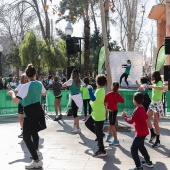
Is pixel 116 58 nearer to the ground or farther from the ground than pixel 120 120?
farther from the ground

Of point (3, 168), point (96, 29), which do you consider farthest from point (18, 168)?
point (96, 29)

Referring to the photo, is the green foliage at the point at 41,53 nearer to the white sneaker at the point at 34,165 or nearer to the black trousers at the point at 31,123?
the black trousers at the point at 31,123

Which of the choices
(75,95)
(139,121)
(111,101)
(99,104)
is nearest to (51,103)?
(75,95)

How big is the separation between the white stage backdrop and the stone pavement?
1195cm

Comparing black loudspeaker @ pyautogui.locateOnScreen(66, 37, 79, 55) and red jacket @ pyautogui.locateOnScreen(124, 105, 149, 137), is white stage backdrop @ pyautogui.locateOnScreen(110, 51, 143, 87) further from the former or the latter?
red jacket @ pyautogui.locateOnScreen(124, 105, 149, 137)

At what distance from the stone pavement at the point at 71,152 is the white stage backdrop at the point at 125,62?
11955 millimetres

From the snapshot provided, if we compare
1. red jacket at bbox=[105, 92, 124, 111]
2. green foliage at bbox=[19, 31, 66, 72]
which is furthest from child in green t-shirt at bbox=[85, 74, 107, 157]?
green foliage at bbox=[19, 31, 66, 72]

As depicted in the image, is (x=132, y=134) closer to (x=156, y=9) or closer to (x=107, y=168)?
(x=107, y=168)

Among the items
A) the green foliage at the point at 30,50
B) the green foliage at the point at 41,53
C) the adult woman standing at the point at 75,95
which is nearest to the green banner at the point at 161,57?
the adult woman standing at the point at 75,95

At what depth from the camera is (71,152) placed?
6.17 metres

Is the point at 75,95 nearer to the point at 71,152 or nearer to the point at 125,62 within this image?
the point at 71,152

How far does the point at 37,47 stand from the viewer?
3197cm

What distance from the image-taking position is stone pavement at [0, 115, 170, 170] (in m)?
5.28

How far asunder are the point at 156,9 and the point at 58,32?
22.0 m
